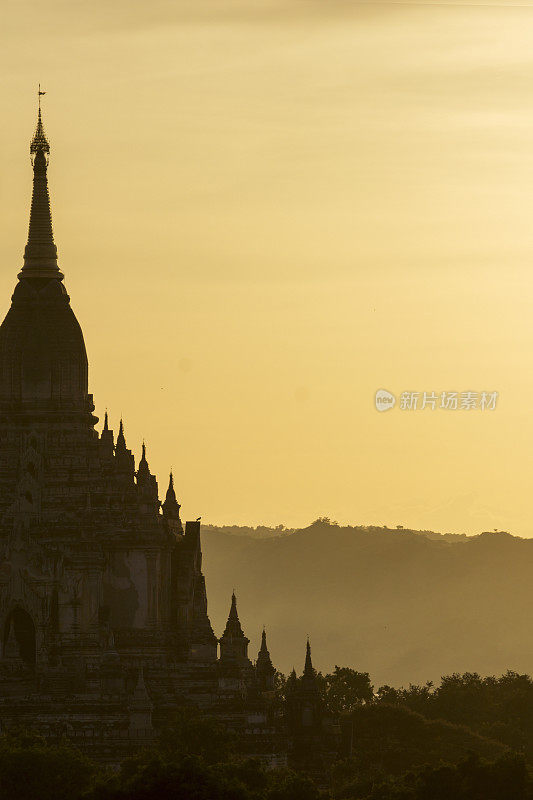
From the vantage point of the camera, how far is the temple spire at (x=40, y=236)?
484 ft

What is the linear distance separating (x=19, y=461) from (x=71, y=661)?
11562 millimetres

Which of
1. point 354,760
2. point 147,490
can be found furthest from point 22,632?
point 354,760

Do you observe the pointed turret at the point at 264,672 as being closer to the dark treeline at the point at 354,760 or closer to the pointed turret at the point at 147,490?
the dark treeline at the point at 354,760

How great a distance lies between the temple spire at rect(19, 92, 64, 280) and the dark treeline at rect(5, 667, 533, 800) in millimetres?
24145

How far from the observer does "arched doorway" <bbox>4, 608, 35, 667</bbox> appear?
139 m

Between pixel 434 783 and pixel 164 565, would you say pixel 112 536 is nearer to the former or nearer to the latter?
pixel 164 565

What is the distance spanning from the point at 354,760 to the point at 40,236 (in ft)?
105

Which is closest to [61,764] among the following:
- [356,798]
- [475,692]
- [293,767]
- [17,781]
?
[17,781]

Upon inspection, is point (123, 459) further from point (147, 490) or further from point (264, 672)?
point (264, 672)

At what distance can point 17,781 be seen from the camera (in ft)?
365

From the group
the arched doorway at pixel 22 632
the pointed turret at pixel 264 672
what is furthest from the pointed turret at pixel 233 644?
the arched doorway at pixel 22 632

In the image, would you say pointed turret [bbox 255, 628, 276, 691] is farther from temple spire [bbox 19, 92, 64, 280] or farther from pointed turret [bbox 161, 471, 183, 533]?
temple spire [bbox 19, 92, 64, 280]

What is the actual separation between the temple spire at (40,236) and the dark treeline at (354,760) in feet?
79.2

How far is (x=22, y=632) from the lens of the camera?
139 metres
